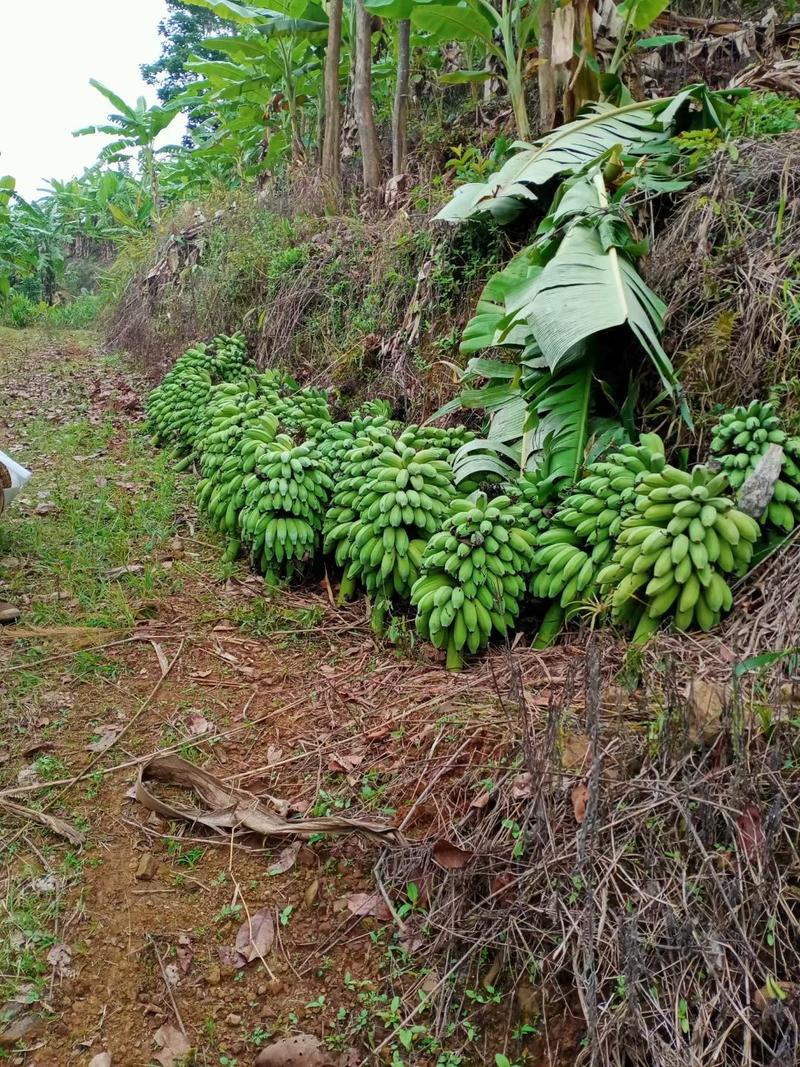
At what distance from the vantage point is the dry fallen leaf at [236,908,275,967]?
2146 millimetres

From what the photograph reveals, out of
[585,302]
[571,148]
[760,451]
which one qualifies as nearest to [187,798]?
[760,451]

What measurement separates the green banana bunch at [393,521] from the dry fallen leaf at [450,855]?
142 centimetres

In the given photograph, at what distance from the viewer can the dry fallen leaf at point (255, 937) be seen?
7.04ft

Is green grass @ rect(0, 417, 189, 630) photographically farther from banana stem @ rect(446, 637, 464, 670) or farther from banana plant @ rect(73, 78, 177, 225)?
banana plant @ rect(73, 78, 177, 225)

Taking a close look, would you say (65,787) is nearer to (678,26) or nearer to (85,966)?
(85,966)

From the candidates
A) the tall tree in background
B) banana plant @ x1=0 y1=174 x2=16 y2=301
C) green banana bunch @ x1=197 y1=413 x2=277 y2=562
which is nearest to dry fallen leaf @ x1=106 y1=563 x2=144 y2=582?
green banana bunch @ x1=197 y1=413 x2=277 y2=562

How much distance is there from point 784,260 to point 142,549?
3.69 m

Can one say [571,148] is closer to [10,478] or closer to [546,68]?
[546,68]

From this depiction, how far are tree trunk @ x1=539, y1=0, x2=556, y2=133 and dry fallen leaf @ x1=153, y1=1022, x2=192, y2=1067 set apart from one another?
19.1ft

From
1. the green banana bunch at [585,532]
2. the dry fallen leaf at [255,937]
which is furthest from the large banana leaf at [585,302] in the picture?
the dry fallen leaf at [255,937]

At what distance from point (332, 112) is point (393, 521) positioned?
5.76 m

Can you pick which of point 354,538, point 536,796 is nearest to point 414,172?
point 354,538

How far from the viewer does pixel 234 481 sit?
431cm

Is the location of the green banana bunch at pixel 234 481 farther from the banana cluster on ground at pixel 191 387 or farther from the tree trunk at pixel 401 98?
the tree trunk at pixel 401 98
